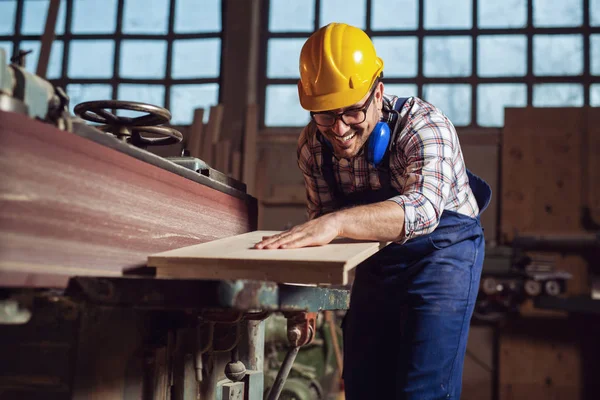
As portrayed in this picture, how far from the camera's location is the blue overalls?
195cm

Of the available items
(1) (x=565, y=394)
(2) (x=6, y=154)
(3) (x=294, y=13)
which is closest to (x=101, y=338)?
(2) (x=6, y=154)

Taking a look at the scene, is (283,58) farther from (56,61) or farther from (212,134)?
(56,61)

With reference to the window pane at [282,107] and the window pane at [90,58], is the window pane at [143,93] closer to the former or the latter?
the window pane at [90,58]

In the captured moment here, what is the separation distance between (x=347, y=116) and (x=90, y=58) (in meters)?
4.40

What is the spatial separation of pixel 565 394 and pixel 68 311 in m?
4.22

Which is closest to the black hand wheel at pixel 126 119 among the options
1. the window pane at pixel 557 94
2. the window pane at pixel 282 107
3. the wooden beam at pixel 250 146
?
the wooden beam at pixel 250 146

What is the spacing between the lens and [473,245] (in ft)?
6.93

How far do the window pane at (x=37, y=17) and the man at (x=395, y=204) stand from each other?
4.36m

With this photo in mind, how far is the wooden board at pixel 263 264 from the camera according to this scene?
4.11 ft

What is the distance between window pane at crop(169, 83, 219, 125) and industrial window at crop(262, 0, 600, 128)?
0.48m

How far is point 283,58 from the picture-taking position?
5531 millimetres

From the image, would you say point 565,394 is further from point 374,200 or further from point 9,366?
point 9,366

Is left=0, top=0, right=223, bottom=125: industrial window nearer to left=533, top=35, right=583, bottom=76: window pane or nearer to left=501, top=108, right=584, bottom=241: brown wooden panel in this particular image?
left=501, top=108, right=584, bottom=241: brown wooden panel

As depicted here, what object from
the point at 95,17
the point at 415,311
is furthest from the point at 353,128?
the point at 95,17
